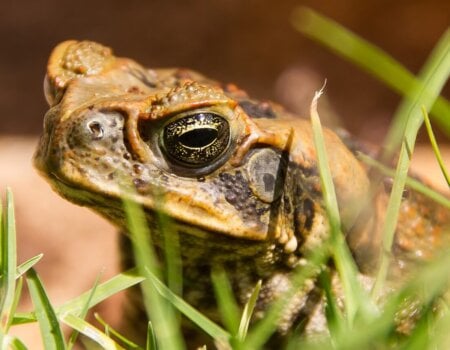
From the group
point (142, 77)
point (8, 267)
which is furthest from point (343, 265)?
point (142, 77)

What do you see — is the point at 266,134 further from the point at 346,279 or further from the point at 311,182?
the point at 346,279

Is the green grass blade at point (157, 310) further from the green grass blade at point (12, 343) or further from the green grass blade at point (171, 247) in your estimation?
the green grass blade at point (12, 343)

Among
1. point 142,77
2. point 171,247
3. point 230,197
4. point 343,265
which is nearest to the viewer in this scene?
point 343,265

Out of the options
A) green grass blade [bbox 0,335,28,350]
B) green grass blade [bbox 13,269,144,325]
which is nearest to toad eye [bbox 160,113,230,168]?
green grass blade [bbox 13,269,144,325]

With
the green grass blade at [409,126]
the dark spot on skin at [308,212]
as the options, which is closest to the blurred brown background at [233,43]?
the dark spot on skin at [308,212]

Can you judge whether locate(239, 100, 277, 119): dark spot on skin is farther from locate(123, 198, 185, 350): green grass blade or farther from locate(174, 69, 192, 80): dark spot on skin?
locate(123, 198, 185, 350): green grass blade

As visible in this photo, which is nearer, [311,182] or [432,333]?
[432,333]

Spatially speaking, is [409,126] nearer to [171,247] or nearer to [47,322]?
[171,247]

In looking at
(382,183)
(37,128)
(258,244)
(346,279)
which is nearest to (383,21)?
(37,128)
